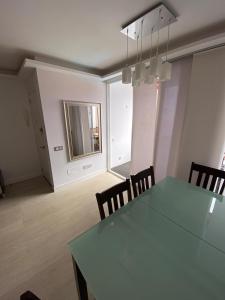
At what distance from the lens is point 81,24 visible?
1460 mm

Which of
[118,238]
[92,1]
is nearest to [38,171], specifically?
[118,238]

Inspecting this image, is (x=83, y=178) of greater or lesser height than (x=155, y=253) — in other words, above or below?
below

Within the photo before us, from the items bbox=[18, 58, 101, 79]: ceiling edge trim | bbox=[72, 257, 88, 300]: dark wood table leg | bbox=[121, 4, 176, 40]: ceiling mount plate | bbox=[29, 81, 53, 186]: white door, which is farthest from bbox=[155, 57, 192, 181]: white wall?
bbox=[29, 81, 53, 186]: white door

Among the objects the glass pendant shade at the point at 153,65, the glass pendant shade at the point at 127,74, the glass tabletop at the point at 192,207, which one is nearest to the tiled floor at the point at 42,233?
the glass tabletop at the point at 192,207

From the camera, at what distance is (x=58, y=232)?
76.3 inches

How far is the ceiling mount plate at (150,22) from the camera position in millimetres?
1254

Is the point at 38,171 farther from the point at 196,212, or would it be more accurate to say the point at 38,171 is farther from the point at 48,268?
the point at 196,212

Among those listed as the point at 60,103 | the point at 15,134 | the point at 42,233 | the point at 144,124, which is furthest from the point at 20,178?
the point at 144,124

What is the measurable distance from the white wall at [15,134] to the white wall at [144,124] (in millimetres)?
2454

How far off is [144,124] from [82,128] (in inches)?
52.1

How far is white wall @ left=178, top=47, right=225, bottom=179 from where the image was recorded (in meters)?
1.66

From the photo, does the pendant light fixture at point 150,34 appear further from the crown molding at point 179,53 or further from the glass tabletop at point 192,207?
the glass tabletop at point 192,207

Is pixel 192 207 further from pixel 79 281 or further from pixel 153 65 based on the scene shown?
pixel 153 65

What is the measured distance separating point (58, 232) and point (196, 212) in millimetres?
1758
